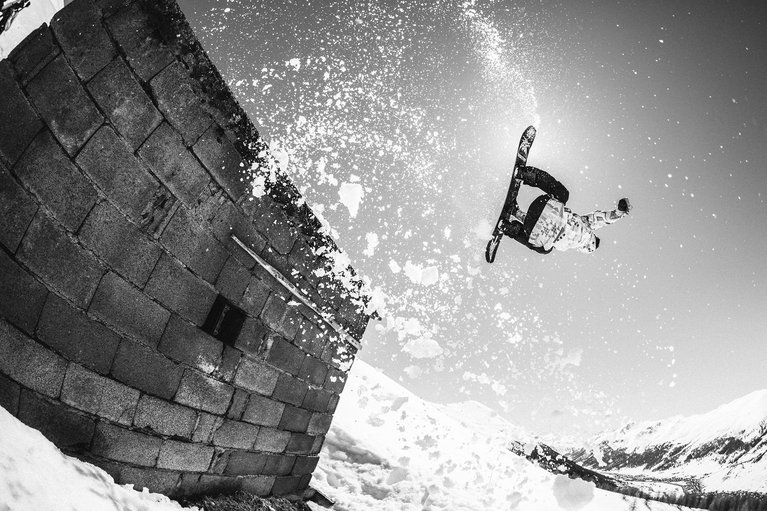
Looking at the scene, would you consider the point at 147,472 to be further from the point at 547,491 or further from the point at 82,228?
the point at 547,491

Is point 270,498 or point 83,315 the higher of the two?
point 83,315

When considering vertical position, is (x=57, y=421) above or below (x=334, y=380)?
below

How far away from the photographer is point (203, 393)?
295 cm

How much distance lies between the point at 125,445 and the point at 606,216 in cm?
717

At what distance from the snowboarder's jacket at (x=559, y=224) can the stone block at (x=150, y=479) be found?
601 cm

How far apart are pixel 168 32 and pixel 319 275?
2.37 metres

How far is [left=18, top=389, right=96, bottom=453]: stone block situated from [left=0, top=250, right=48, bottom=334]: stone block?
1.29 feet

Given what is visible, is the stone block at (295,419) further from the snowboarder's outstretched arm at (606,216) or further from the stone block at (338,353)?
the snowboarder's outstretched arm at (606,216)

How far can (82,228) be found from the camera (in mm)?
2139

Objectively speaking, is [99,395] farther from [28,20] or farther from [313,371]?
[28,20]

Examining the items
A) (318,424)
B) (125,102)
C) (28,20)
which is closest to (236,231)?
(125,102)

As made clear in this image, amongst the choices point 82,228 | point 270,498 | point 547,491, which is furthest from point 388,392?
point 82,228

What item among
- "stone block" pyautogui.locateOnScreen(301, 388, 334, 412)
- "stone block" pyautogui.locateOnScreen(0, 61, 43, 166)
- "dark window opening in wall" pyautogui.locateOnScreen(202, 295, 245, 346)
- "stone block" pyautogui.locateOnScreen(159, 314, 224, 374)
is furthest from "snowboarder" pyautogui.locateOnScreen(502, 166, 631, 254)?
"stone block" pyautogui.locateOnScreen(0, 61, 43, 166)

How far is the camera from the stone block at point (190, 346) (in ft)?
8.69
